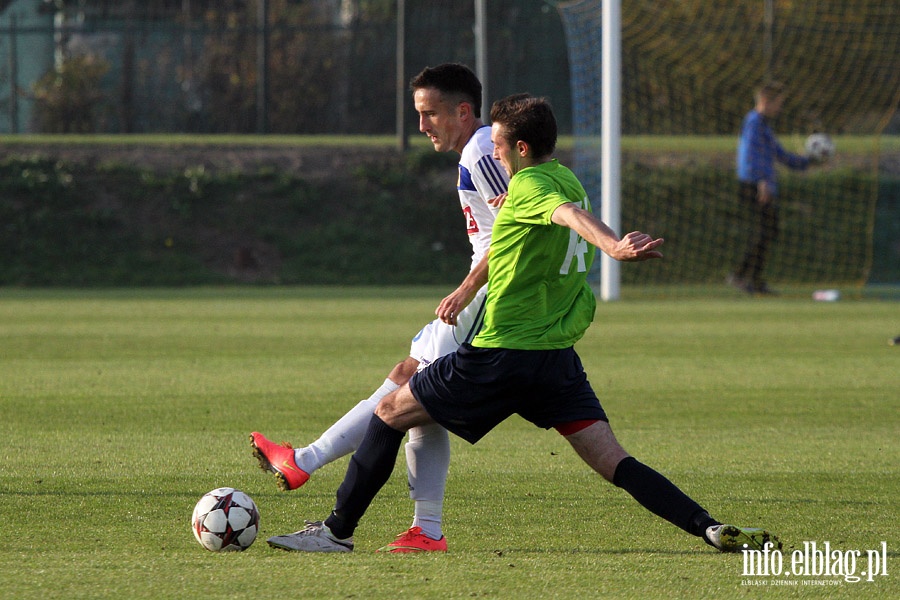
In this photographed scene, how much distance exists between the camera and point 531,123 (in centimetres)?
451

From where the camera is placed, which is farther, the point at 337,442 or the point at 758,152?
the point at 758,152

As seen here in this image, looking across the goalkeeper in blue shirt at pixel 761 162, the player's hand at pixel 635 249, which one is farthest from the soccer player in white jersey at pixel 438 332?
the goalkeeper in blue shirt at pixel 761 162

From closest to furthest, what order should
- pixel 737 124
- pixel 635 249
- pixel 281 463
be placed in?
pixel 635 249 < pixel 281 463 < pixel 737 124

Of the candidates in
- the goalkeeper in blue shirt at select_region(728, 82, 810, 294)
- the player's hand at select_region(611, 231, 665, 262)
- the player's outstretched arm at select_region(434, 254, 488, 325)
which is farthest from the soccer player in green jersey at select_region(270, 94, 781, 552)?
the goalkeeper in blue shirt at select_region(728, 82, 810, 294)

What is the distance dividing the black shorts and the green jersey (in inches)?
1.9

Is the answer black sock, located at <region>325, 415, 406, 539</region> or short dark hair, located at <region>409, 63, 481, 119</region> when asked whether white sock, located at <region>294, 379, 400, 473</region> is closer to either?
black sock, located at <region>325, 415, 406, 539</region>

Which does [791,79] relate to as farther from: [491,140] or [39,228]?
[491,140]

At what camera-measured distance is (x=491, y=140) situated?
4.90 metres

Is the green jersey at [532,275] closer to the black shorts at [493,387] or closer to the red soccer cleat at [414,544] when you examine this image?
the black shorts at [493,387]

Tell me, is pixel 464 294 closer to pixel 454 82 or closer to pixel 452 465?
pixel 454 82

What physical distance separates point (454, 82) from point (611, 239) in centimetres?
147

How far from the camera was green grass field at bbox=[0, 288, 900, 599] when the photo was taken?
13.8 feet

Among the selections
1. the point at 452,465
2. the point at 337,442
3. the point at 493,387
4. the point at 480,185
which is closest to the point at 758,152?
the point at 452,465

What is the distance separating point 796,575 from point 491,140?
6.20 feet
